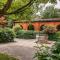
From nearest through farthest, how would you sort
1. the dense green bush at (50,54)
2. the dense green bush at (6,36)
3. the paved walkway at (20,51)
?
the dense green bush at (50,54)
the paved walkway at (20,51)
the dense green bush at (6,36)

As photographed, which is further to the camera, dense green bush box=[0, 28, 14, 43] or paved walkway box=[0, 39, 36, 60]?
dense green bush box=[0, 28, 14, 43]

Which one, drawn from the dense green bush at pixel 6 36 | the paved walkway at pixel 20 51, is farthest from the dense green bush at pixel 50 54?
the dense green bush at pixel 6 36

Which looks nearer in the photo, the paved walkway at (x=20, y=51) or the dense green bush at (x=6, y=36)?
the paved walkway at (x=20, y=51)

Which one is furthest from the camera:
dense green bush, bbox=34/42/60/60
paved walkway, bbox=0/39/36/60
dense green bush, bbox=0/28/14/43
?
dense green bush, bbox=0/28/14/43

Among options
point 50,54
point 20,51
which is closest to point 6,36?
point 20,51

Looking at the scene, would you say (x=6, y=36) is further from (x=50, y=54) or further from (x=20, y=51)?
(x=50, y=54)

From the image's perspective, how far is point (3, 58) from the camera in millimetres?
13031

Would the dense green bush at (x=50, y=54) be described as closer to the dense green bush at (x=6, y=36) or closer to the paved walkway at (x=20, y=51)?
the paved walkway at (x=20, y=51)

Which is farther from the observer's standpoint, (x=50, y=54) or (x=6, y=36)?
(x=6, y=36)

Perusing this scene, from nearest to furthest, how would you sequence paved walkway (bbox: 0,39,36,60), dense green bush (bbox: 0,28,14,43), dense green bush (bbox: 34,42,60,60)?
dense green bush (bbox: 34,42,60,60), paved walkway (bbox: 0,39,36,60), dense green bush (bbox: 0,28,14,43)

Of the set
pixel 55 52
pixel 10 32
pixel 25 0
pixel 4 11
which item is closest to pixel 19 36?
pixel 10 32

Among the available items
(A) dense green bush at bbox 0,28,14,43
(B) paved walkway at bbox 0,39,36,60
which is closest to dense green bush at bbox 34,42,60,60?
(B) paved walkway at bbox 0,39,36,60

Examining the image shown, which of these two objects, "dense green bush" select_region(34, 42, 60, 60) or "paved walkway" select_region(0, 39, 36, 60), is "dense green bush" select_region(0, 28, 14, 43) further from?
"dense green bush" select_region(34, 42, 60, 60)

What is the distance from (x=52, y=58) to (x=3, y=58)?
24.5ft
